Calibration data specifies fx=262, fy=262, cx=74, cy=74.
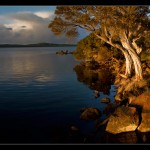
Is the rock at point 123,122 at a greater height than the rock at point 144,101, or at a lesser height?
lesser

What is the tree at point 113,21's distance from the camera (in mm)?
32088

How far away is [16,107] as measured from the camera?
3112cm

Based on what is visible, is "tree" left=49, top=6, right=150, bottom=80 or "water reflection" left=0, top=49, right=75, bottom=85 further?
"water reflection" left=0, top=49, right=75, bottom=85

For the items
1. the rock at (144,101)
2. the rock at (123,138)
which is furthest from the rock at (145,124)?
the rock at (144,101)

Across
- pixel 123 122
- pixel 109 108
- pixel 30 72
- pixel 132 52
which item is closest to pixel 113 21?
pixel 132 52

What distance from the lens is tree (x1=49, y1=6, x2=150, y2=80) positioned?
32088 mm

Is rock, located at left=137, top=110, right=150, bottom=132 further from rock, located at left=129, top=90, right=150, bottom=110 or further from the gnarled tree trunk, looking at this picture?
the gnarled tree trunk

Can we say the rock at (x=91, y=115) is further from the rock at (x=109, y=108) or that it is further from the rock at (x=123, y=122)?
the rock at (x=123, y=122)

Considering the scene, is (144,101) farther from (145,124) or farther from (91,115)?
(91,115)

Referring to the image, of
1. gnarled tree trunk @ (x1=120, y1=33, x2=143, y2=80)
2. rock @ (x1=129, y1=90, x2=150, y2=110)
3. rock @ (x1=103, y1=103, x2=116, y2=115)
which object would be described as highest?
gnarled tree trunk @ (x1=120, y1=33, x2=143, y2=80)

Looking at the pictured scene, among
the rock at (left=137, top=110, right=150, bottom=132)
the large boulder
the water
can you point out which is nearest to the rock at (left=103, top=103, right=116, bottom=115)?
the water

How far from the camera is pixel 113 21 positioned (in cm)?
3266

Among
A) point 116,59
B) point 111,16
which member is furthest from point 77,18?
point 116,59
